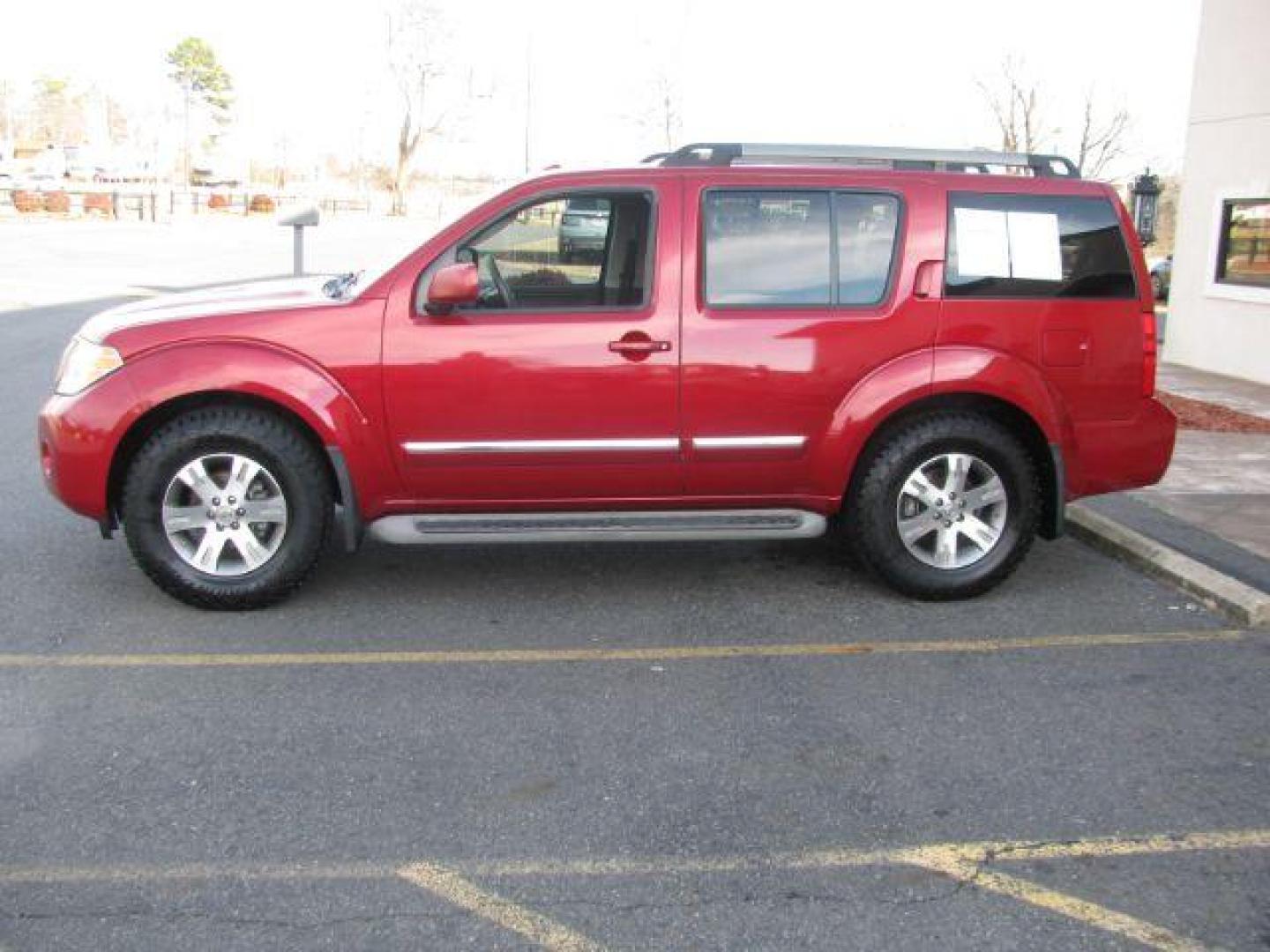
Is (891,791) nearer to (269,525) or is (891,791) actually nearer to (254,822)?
(254,822)

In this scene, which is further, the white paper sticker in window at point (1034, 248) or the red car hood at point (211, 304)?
the white paper sticker in window at point (1034, 248)

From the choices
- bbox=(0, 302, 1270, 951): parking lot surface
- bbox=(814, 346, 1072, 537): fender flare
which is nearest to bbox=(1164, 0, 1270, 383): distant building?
bbox=(0, 302, 1270, 951): parking lot surface

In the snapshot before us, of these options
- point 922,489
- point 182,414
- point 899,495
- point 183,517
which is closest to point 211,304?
point 182,414

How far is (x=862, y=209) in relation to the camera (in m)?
5.54

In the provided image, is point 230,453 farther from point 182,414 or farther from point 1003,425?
point 1003,425

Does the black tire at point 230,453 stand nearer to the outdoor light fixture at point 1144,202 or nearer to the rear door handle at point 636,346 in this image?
the rear door handle at point 636,346

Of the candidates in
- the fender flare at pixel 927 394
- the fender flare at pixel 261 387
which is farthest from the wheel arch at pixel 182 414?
the fender flare at pixel 927 394

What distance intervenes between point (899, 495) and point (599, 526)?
4.39 ft

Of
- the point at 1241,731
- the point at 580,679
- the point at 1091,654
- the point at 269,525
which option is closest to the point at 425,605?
the point at 269,525

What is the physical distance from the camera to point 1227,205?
13.2 meters

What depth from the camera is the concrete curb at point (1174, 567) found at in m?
5.41

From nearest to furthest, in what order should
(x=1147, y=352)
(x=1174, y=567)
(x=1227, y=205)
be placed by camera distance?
(x=1147, y=352) → (x=1174, y=567) → (x=1227, y=205)

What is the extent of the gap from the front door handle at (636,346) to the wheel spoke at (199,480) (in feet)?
5.81

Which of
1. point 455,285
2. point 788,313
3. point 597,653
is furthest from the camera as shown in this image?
point 788,313
